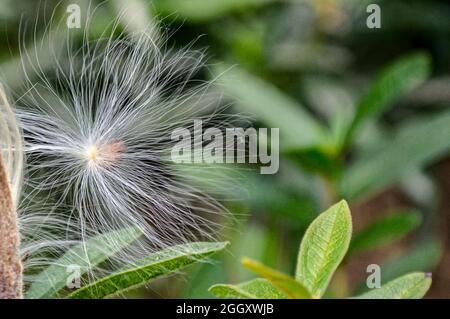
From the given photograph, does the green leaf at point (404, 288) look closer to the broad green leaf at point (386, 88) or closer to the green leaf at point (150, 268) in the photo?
the green leaf at point (150, 268)

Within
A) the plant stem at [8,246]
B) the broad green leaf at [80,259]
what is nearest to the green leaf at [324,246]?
the broad green leaf at [80,259]

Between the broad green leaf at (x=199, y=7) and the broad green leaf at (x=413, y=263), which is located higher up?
the broad green leaf at (x=199, y=7)

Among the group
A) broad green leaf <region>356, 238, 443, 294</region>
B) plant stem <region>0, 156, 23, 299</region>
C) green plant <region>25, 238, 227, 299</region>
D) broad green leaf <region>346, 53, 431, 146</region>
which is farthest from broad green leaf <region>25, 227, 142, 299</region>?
broad green leaf <region>356, 238, 443, 294</region>

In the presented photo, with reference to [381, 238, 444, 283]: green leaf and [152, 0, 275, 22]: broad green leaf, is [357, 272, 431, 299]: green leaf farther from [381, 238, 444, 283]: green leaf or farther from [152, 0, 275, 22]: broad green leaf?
[152, 0, 275, 22]: broad green leaf

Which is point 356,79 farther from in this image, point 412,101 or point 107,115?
point 107,115

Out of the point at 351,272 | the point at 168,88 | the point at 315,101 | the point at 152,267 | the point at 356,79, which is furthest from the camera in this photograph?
the point at 351,272

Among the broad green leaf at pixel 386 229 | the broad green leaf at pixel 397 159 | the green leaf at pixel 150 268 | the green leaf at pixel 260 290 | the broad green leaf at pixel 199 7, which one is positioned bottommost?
the green leaf at pixel 260 290
